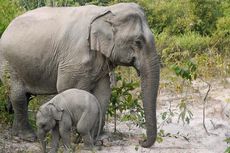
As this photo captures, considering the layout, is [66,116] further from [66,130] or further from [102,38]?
[102,38]

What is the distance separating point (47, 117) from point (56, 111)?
0.10 meters

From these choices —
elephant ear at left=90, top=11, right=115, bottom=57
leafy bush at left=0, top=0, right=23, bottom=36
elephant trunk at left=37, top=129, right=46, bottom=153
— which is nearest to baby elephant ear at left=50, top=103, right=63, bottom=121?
elephant trunk at left=37, top=129, right=46, bottom=153

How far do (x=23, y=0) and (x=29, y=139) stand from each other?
265 inches

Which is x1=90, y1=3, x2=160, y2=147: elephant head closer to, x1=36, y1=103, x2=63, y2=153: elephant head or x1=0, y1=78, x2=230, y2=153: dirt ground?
x1=0, y1=78, x2=230, y2=153: dirt ground

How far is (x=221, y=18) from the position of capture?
14.7 meters

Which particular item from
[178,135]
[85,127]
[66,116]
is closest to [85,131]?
[85,127]

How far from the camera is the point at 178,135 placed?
7.91 meters

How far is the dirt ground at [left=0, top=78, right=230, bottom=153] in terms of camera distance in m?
6.90

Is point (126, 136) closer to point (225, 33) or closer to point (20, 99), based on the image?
point (20, 99)

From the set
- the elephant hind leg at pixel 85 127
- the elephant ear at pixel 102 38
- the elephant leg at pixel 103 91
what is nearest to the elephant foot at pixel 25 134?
the elephant leg at pixel 103 91

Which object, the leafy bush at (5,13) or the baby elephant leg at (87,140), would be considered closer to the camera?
the baby elephant leg at (87,140)

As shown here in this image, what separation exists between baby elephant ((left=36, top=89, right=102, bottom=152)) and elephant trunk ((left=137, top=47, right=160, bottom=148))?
779 mm

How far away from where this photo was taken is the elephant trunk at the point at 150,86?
22.0 ft

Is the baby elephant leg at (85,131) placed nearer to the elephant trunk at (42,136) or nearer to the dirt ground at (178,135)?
the dirt ground at (178,135)
